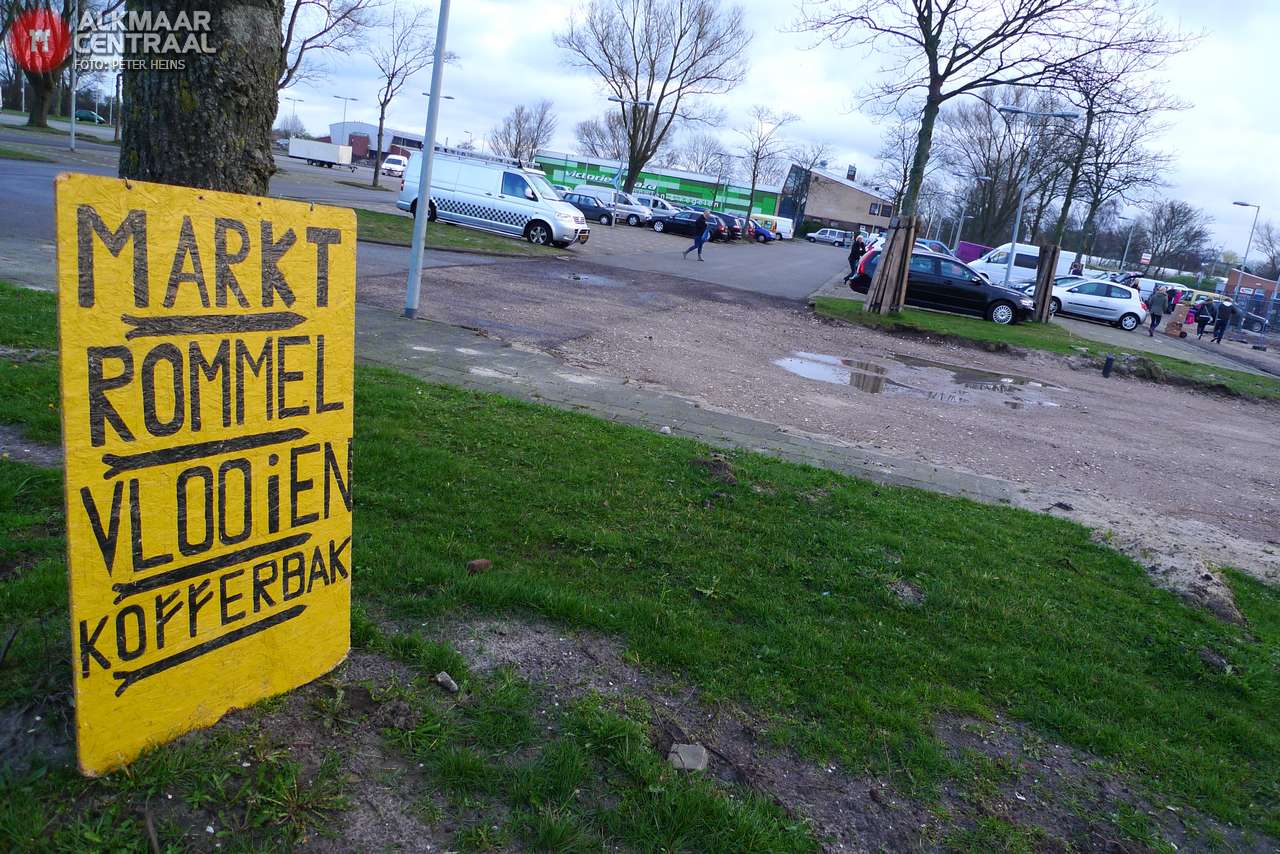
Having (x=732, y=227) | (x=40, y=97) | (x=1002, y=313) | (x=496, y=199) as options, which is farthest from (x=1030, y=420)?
(x=40, y=97)

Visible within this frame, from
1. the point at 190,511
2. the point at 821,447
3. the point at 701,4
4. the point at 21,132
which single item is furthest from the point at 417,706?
the point at 701,4

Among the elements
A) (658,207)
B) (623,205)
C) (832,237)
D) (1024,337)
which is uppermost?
(832,237)

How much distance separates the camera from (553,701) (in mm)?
3248

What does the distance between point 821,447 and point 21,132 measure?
4604 centimetres

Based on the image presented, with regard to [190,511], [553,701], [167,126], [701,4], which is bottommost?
[553,701]

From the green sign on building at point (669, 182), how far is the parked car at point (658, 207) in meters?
33.3

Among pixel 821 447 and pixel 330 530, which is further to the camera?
pixel 821 447

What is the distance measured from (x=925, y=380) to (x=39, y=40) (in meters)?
48.4

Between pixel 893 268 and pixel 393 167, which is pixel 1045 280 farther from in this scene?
pixel 393 167

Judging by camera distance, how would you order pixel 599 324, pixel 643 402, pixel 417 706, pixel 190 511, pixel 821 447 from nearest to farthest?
pixel 190 511
pixel 417 706
pixel 821 447
pixel 643 402
pixel 599 324

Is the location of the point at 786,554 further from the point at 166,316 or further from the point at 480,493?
the point at 166,316

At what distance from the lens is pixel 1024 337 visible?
20.0 meters

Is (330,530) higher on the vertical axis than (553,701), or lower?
higher

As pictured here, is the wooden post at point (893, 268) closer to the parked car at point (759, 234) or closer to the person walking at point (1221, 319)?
the person walking at point (1221, 319)
